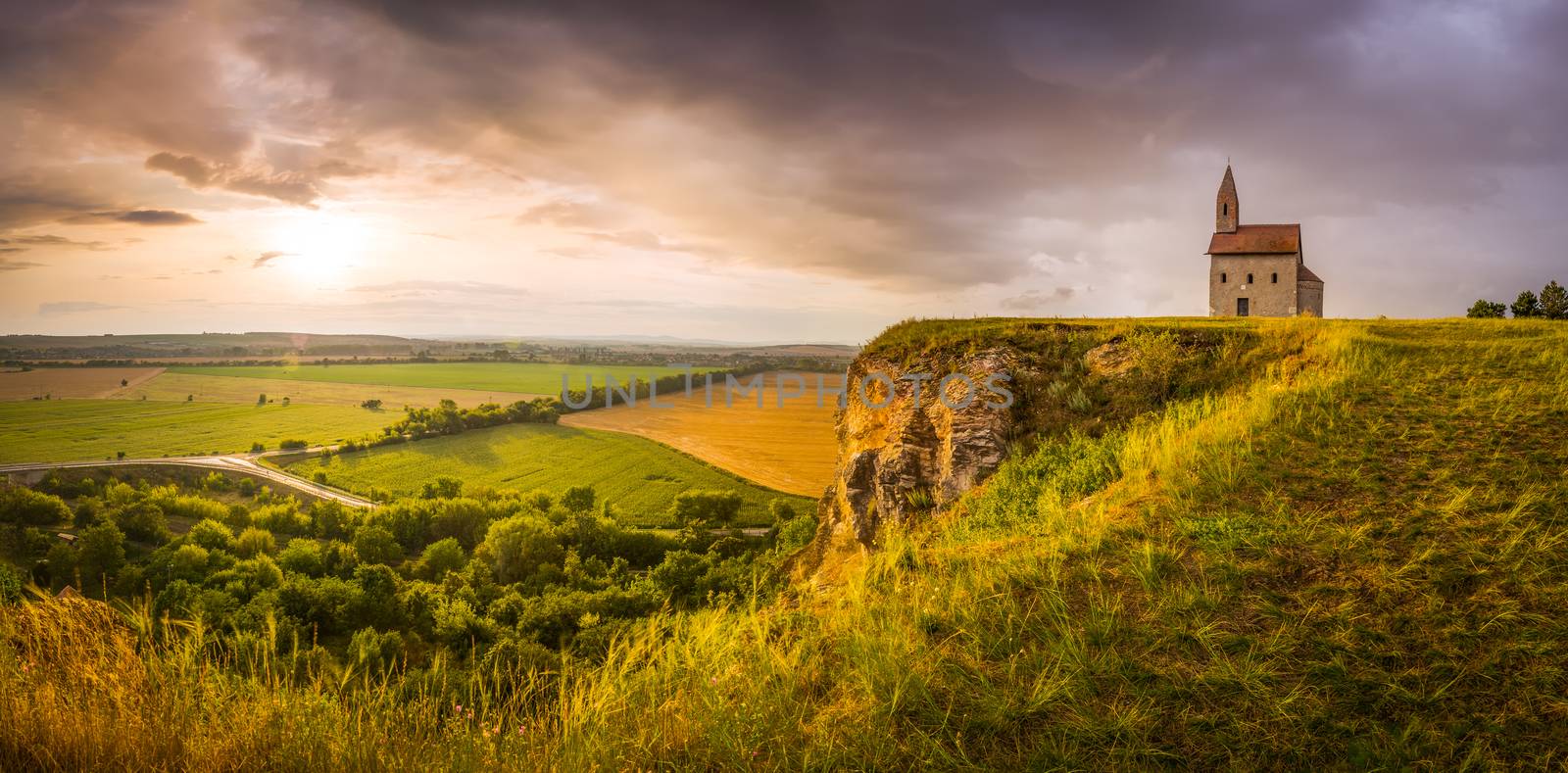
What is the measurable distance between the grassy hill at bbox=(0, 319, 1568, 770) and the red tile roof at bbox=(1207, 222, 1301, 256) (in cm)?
3115

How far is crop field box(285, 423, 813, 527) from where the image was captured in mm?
42844

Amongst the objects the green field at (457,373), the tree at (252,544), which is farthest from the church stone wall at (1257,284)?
the green field at (457,373)

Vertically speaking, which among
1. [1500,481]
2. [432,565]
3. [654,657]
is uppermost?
[1500,481]

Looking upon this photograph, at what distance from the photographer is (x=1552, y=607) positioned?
4.24 m

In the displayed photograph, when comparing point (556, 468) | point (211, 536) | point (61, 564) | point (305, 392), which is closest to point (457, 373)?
Result: point (305, 392)

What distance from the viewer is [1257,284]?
32750 mm

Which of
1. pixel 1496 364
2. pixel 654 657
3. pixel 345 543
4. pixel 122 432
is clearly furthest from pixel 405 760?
pixel 122 432

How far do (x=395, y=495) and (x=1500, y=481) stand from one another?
54.3 m

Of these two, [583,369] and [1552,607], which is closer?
[1552,607]

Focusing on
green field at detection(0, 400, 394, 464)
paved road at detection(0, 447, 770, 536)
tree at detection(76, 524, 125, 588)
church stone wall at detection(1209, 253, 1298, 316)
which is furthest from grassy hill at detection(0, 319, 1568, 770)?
green field at detection(0, 400, 394, 464)

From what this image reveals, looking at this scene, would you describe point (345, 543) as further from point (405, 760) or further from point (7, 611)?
point (405, 760)

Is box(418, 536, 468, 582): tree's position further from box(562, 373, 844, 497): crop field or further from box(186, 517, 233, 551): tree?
box(562, 373, 844, 497): crop field

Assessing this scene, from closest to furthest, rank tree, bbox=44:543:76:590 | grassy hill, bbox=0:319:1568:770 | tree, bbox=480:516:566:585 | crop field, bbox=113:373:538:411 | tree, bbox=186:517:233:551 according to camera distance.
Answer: grassy hill, bbox=0:319:1568:770
tree, bbox=44:543:76:590
tree, bbox=480:516:566:585
tree, bbox=186:517:233:551
crop field, bbox=113:373:538:411

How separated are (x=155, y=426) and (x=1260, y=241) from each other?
72036 mm
